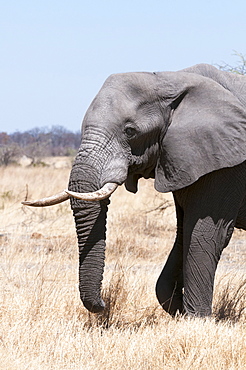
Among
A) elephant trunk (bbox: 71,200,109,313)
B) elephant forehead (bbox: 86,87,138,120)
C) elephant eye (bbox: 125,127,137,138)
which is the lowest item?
elephant trunk (bbox: 71,200,109,313)

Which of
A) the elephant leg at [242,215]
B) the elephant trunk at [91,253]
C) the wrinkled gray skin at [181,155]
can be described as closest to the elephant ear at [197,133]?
the wrinkled gray skin at [181,155]

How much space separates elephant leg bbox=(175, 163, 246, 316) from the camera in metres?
5.35

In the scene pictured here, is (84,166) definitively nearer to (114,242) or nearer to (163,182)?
(163,182)

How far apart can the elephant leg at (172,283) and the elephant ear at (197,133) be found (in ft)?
2.77

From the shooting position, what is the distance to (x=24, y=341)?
5082mm

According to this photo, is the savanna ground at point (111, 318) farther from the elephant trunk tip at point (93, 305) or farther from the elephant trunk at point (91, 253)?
the elephant trunk at point (91, 253)

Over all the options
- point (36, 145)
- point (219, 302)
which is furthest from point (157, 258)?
point (36, 145)

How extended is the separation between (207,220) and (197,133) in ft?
2.10

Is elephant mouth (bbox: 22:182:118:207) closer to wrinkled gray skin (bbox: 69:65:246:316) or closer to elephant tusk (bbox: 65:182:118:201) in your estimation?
elephant tusk (bbox: 65:182:118:201)

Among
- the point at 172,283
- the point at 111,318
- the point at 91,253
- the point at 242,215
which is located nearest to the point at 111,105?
the point at 91,253

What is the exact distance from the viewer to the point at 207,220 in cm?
535

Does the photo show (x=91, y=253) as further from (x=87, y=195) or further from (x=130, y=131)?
(x=130, y=131)

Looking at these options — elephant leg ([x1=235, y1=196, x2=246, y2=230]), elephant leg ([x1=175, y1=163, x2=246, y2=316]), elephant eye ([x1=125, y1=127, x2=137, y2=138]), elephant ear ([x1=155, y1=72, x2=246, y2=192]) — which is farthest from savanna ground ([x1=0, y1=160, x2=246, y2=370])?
elephant eye ([x1=125, y1=127, x2=137, y2=138])

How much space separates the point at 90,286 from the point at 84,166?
855 millimetres
